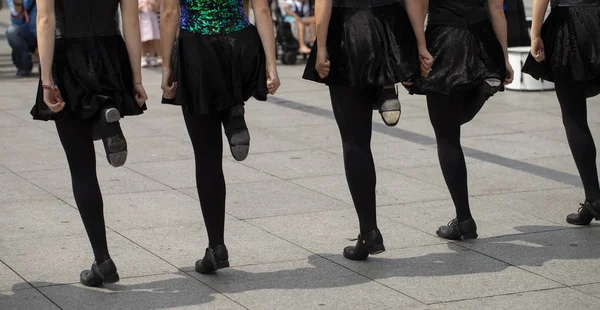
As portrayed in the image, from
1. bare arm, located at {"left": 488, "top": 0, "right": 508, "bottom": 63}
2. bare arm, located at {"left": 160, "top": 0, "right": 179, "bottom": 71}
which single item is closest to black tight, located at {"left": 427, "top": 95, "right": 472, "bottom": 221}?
bare arm, located at {"left": 488, "top": 0, "right": 508, "bottom": 63}

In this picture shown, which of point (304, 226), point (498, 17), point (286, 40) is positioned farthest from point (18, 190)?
point (286, 40)

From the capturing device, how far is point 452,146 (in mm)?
6324

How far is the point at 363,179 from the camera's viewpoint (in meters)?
5.96

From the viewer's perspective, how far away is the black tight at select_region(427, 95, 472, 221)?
20.5 ft

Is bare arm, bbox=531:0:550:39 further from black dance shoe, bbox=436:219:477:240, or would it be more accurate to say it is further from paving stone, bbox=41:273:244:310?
paving stone, bbox=41:273:244:310

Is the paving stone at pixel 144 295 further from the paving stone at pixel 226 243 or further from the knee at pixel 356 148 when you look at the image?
the knee at pixel 356 148

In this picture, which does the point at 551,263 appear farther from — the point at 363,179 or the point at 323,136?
the point at 323,136

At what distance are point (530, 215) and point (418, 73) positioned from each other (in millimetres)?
1494

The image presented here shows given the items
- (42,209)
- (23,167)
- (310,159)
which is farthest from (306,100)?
(42,209)

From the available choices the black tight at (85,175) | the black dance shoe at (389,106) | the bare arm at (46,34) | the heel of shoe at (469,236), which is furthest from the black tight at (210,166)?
the heel of shoe at (469,236)

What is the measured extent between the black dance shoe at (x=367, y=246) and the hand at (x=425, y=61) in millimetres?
922

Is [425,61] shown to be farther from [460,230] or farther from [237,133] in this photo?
[237,133]

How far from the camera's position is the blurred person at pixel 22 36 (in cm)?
1476

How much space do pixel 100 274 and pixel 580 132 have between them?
3.10 m
